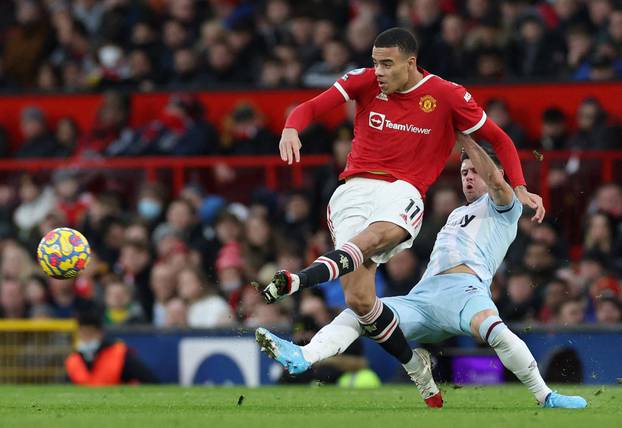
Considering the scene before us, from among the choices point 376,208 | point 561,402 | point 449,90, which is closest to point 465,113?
point 449,90

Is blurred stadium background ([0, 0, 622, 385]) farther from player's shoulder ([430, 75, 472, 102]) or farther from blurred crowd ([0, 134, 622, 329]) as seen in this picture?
player's shoulder ([430, 75, 472, 102])

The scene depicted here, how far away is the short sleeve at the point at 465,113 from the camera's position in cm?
988

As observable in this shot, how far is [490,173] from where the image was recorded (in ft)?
32.1

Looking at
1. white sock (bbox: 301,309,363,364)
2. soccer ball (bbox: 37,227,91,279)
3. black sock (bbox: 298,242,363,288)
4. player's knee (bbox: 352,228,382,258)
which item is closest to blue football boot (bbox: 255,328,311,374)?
white sock (bbox: 301,309,363,364)

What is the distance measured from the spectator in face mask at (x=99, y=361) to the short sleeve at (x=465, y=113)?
20.0 ft

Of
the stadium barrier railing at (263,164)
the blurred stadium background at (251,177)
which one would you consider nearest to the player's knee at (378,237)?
the blurred stadium background at (251,177)

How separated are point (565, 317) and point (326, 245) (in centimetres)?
272

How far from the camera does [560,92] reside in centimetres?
1656

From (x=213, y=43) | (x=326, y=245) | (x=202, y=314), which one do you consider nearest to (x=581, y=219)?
(x=326, y=245)

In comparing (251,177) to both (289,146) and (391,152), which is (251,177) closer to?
(391,152)

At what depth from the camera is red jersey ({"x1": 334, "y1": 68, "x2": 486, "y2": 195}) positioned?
990cm

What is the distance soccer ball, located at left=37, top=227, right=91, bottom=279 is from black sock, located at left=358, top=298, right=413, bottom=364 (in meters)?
2.35

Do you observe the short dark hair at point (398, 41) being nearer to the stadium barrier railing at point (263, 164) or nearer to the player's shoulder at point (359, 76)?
the player's shoulder at point (359, 76)

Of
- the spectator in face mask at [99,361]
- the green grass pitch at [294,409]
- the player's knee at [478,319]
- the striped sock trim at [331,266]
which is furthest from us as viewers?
the spectator in face mask at [99,361]
